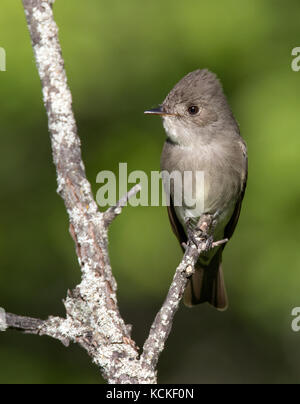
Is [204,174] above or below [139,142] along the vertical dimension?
below

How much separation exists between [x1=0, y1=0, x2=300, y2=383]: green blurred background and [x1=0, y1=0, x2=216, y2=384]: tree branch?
51.3 inches

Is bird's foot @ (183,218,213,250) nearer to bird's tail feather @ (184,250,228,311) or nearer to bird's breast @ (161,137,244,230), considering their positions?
bird's breast @ (161,137,244,230)

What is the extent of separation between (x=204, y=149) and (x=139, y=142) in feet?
1.50

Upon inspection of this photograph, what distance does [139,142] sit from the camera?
4914 millimetres

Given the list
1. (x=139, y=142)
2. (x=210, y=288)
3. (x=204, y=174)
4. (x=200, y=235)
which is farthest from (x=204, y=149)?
(x=210, y=288)

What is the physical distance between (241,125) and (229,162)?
33 centimetres

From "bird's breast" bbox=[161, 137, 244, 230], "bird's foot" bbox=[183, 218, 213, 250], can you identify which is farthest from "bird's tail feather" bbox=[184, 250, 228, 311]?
"bird's foot" bbox=[183, 218, 213, 250]

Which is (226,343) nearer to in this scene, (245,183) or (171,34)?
(245,183)

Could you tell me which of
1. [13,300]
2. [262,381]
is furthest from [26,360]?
[262,381]

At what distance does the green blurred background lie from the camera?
15.0 feet

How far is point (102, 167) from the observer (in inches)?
191

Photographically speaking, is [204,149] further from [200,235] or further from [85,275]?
[85,275]

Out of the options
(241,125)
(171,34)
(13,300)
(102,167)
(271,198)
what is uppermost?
(171,34)

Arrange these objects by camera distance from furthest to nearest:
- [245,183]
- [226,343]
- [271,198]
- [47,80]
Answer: [226,343] → [245,183] → [271,198] → [47,80]
